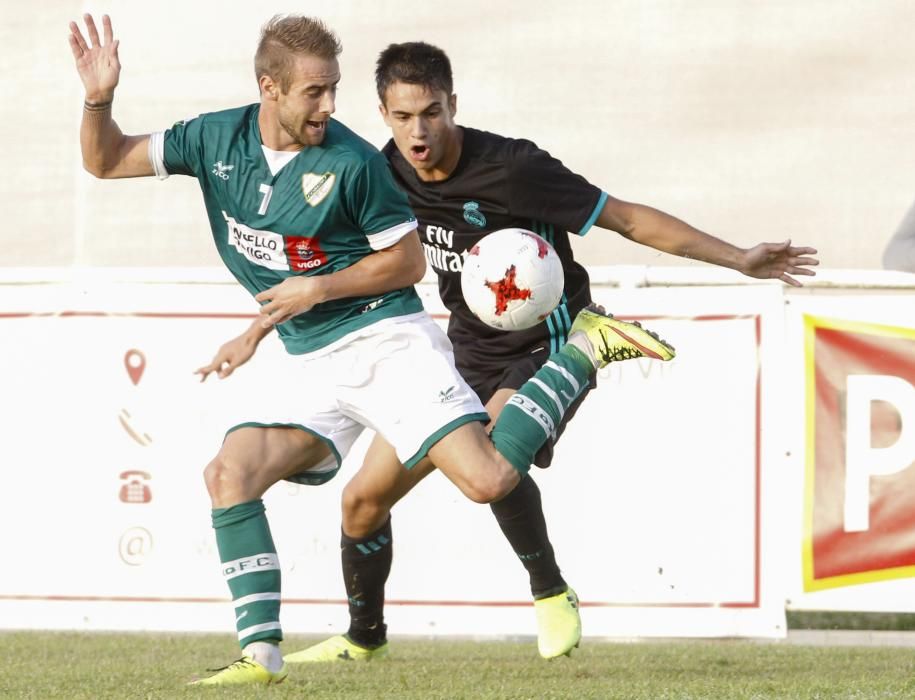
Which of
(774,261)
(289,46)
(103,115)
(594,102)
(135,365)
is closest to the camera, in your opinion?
(289,46)

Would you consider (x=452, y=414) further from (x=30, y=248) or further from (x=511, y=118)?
(x=30, y=248)

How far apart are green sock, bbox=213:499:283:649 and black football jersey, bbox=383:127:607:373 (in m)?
1.34

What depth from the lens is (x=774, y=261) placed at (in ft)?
18.5

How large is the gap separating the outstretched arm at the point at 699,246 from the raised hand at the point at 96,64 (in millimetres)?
1772

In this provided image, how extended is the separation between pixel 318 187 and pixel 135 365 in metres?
2.66

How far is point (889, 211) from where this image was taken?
A: 800 centimetres

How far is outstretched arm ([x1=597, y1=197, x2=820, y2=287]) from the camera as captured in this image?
5613mm

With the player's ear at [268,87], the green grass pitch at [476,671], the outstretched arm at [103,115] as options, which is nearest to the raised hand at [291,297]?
the player's ear at [268,87]

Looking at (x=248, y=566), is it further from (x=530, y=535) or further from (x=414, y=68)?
(x=414, y=68)

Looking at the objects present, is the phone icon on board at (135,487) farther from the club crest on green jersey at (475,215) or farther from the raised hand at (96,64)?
the raised hand at (96,64)

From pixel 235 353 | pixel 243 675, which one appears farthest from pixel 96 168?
pixel 243 675

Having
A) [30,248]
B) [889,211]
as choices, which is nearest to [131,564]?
[30,248]

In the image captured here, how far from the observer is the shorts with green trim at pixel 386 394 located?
5.28m

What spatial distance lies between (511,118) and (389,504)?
2.94 metres
